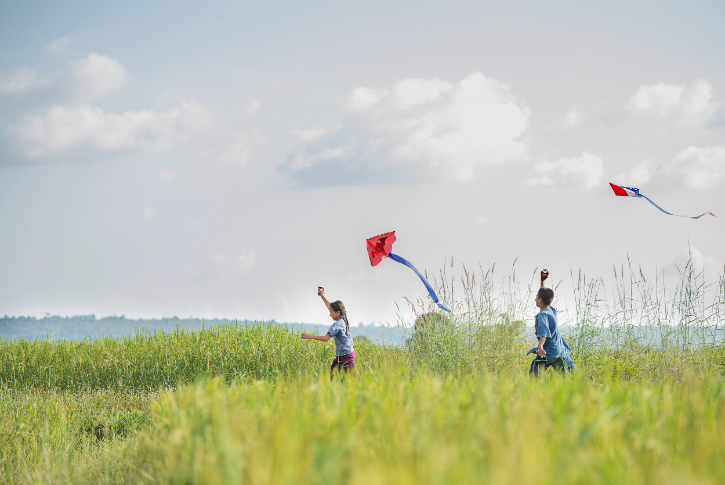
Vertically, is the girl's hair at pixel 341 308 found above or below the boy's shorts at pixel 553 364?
above

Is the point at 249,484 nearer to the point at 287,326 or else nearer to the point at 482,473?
the point at 482,473

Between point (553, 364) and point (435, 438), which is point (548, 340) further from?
point (435, 438)

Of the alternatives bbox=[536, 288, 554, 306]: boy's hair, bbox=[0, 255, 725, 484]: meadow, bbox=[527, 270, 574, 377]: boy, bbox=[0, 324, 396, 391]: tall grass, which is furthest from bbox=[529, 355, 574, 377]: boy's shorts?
bbox=[0, 324, 396, 391]: tall grass

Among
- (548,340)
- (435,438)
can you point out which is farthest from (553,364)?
(435,438)

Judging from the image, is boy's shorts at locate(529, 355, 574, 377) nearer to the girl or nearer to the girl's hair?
the girl

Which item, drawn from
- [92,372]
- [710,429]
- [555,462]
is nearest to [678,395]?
[710,429]

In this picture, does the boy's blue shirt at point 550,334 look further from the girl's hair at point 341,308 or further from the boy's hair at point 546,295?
the girl's hair at point 341,308

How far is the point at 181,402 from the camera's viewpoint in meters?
3.52

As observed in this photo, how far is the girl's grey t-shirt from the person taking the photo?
7646 millimetres

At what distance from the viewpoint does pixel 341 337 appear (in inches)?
304

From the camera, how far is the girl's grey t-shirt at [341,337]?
7646 millimetres

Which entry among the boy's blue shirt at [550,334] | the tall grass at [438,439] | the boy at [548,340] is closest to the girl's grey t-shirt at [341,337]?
the boy at [548,340]

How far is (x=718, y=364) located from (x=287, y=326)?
821cm

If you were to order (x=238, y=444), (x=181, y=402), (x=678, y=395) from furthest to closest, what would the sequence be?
(x=678, y=395)
(x=181, y=402)
(x=238, y=444)
